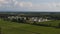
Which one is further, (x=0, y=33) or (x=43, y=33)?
(x=43, y=33)

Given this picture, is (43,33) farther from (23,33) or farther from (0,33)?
(0,33)

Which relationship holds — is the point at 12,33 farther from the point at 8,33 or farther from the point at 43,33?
the point at 43,33

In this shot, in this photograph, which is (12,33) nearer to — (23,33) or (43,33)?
(23,33)

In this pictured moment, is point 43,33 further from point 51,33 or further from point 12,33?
point 12,33

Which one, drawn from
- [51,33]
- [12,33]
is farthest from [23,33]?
[51,33]

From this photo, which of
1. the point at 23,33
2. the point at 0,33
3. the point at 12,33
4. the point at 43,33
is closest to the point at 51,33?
the point at 43,33

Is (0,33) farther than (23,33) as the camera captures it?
No
